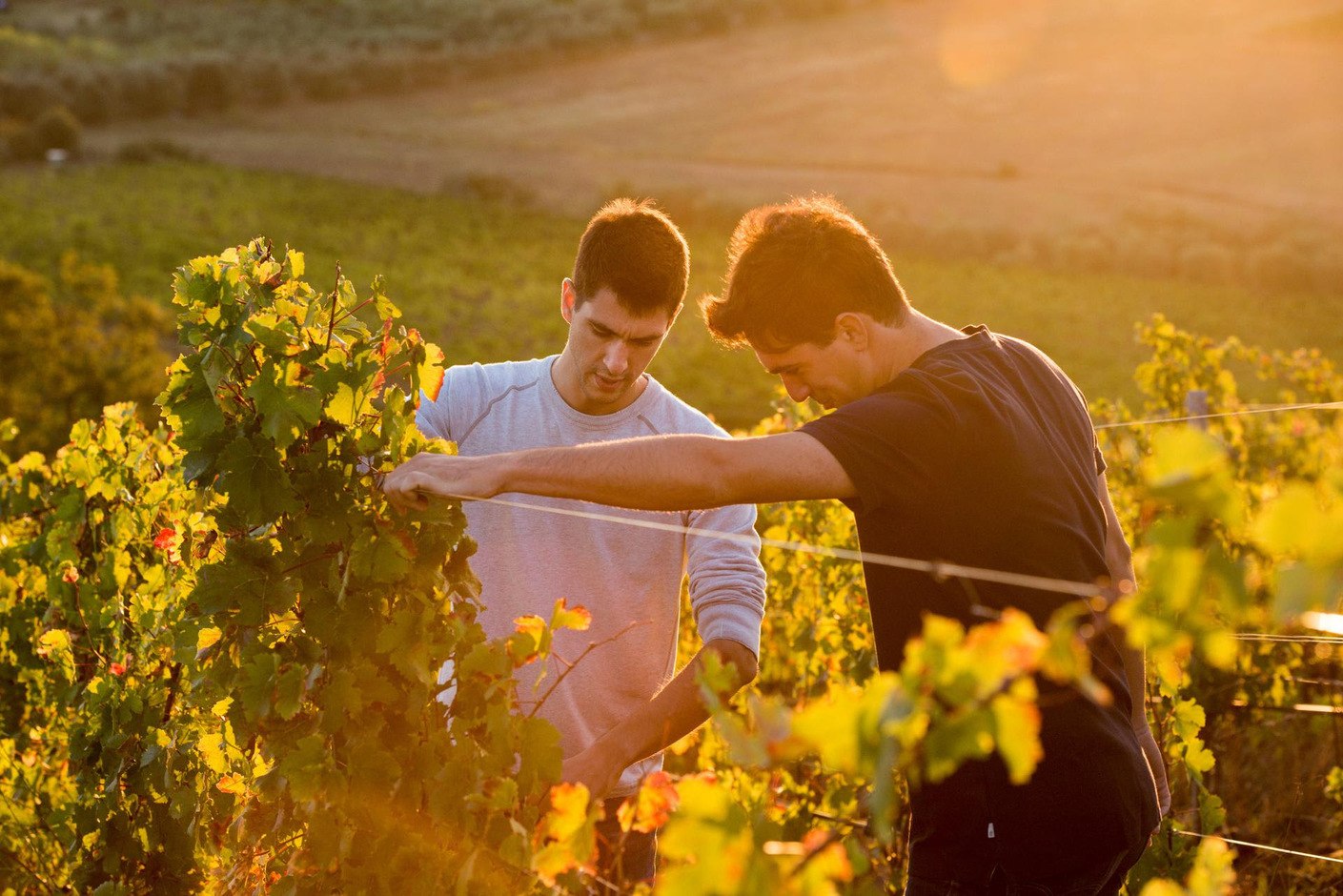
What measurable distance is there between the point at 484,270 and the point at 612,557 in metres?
43.2

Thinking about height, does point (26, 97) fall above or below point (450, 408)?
below

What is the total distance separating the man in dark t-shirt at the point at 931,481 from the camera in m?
1.89

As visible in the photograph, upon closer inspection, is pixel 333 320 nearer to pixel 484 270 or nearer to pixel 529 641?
Answer: pixel 529 641

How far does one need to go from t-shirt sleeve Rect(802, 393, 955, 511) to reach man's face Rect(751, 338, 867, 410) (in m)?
0.31

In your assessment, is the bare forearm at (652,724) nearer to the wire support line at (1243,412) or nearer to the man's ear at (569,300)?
the man's ear at (569,300)

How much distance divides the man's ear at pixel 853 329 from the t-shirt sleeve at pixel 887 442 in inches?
12.2

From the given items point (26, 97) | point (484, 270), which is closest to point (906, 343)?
point (484, 270)

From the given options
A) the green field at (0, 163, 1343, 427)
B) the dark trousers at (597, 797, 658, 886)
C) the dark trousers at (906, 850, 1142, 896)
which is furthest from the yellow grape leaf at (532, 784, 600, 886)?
the green field at (0, 163, 1343, 427)

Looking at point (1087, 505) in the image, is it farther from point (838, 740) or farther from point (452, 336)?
point (452, 336)

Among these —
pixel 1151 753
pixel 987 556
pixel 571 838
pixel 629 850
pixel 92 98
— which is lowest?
pixel 92 98

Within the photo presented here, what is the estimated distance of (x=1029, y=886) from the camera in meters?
2.03

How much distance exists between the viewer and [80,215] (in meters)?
46.2

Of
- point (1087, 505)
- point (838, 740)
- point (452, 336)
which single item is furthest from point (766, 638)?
point (452, 336)

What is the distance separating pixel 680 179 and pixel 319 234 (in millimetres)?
14604
